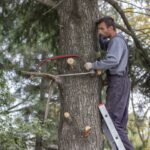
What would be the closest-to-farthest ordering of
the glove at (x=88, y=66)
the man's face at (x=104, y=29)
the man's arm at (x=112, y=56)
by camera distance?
the man's arm at (x=112, y=56)
the glove at (x=88, y=66)
the man's face at (x=104, y=29)

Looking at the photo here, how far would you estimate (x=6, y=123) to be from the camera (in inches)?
193

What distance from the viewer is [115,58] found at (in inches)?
150

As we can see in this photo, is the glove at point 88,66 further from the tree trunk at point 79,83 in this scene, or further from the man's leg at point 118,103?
the man's leg at point 118,103

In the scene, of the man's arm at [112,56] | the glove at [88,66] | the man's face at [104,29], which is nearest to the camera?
the man's arm at [112,56]

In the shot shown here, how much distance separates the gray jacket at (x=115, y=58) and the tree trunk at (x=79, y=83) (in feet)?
0.87

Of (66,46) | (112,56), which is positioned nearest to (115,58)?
(112,56)

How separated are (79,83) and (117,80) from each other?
1.30ft

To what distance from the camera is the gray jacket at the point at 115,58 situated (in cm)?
381

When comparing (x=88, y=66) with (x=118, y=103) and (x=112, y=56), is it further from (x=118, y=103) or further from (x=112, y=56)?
(x=118, y=103)

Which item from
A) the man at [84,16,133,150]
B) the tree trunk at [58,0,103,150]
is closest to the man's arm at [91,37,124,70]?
the man at [84,16,133,150]

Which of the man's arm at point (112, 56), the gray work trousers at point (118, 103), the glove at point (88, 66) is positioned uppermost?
the man's arm at point (112, 56)

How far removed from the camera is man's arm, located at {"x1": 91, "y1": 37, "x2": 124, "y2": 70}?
12.5 feet

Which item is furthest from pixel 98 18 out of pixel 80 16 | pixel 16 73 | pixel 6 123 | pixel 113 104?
pixel 16 73

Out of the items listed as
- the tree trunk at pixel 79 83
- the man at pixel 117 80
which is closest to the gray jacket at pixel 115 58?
the man at pixel 117 80
